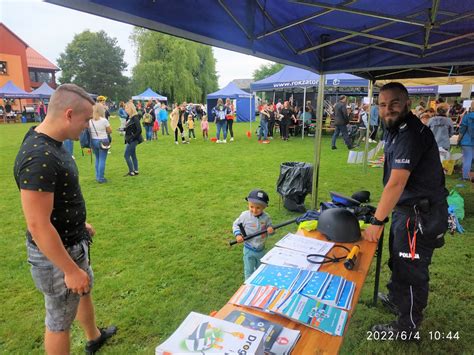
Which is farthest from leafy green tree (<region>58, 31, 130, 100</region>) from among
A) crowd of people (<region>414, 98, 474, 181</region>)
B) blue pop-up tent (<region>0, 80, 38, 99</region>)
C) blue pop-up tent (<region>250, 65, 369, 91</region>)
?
crowd of people (<region>414, 98, 474, 181</region>)

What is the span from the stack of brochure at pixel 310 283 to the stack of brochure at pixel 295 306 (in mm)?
48

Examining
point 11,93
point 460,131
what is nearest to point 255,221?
point 460,131

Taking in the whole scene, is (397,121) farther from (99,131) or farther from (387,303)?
(99,131)

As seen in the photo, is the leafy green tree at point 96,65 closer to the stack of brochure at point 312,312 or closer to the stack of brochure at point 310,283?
the stack of brochure at point 310,283

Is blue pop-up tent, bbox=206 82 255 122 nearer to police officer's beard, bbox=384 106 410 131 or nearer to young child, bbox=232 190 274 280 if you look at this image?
young child, bbox=232 190 274 280

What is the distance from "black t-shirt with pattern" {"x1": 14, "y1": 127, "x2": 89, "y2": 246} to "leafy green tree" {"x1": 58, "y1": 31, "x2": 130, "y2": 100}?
174ft

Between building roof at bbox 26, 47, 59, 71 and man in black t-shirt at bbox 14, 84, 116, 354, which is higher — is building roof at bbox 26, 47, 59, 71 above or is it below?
above

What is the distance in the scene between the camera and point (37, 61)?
149 ft

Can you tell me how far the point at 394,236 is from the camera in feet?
8.40

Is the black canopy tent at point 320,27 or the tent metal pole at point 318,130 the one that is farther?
the tent metal pole at point 318,130

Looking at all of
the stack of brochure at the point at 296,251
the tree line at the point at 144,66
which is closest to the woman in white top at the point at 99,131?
the stack of brochure at the point at 296,251

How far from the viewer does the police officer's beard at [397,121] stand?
2357mm

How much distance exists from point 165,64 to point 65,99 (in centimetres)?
3559

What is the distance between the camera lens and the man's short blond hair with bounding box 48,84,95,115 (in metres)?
1.76
